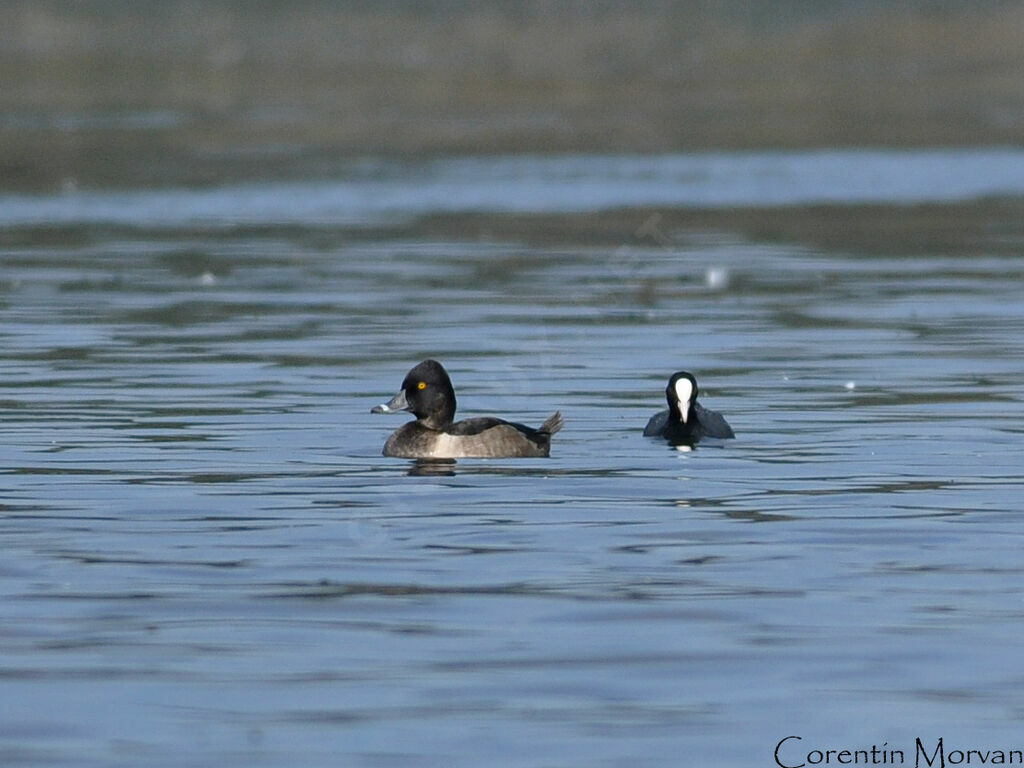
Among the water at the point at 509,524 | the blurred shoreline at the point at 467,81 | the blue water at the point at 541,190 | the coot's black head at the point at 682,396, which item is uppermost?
the blurred shoreline at the point at 467,81

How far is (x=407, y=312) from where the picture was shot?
2634cm

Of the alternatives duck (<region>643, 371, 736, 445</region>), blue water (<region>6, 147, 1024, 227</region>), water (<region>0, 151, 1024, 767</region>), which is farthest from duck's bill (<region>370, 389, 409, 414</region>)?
blue water (<region>6, 147, 1024, 227</region>)

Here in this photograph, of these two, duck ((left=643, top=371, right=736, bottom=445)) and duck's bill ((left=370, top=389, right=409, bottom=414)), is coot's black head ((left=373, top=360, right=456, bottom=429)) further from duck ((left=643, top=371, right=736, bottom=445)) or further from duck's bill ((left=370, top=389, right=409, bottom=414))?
duck ((left=643, top=371, right=736, bottom=445))

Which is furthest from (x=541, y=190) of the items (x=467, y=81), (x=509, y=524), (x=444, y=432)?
(x=467, y=81)

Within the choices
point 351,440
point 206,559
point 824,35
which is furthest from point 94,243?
point 824,35

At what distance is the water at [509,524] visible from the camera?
29.8 ft

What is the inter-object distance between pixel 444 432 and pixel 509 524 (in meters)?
2.91

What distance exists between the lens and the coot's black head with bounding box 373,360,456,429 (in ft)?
53.4

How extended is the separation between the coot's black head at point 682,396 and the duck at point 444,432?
71 centimetres

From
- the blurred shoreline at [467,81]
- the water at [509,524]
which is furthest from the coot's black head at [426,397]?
the blurred shoreline at [467,81]

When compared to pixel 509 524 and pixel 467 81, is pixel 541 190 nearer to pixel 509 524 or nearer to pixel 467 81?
pixel 509 524

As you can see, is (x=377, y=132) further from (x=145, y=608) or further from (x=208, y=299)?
(x=145, y=608)

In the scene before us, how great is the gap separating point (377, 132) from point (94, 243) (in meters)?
38.8

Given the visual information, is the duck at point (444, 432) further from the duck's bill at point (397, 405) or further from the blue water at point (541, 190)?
the blue water at point (541, 190)
